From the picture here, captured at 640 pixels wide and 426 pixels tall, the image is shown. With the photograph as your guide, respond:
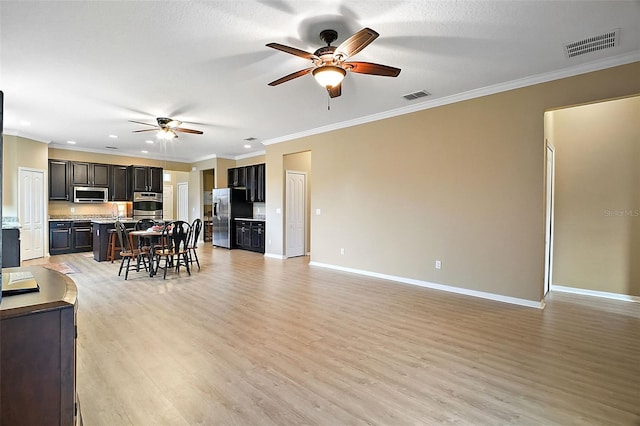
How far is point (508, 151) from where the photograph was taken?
4.39m

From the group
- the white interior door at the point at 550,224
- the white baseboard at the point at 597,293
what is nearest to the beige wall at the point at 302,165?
the white interior door at the point at 550,224

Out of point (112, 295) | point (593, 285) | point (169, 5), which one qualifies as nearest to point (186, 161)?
point (112, 295)

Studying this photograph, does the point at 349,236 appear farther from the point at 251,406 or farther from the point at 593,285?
the point at 251,406

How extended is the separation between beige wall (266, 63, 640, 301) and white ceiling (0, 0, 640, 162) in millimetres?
272

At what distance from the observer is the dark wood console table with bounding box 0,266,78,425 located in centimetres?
120

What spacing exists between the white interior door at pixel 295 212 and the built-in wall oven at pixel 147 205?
15.5 ft

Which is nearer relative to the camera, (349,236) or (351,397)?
(351,397)

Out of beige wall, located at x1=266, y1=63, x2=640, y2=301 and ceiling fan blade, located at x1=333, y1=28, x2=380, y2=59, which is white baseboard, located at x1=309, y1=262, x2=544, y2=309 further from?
ceiling fan blade, located at x1=333, y1=28, x2=380, y2=59

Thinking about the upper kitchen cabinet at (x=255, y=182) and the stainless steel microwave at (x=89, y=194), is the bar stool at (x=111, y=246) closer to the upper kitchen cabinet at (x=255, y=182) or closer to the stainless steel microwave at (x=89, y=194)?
the stainless steel microwave at (x=89, y=194)

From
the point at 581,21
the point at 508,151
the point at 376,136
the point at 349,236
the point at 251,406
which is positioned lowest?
the point at 251,406

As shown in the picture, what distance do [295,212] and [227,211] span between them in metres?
2.53

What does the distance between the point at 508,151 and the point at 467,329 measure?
2458 mm

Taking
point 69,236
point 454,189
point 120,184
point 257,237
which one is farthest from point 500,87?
point 69,236

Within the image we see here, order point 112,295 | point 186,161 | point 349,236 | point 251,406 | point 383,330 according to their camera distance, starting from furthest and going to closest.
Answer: point 186,161 → point 349,236 → point 112,295 → point 383,330 → point 251,406
